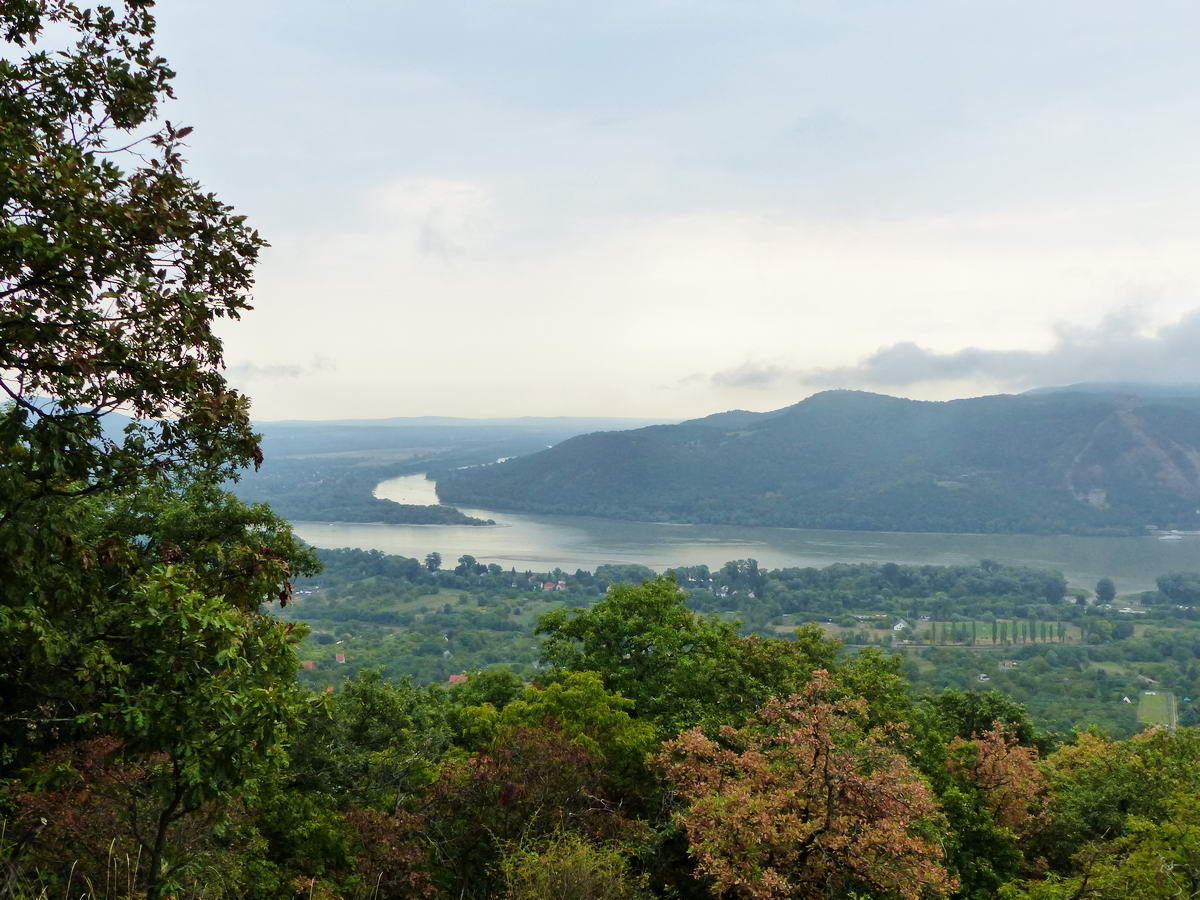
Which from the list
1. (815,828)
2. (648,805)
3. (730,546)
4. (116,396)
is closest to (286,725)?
(116,396)

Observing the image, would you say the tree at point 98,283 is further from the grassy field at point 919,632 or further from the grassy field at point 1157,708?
the grassy field at point 919,632

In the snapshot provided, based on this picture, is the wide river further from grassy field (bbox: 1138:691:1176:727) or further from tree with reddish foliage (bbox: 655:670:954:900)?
tree with reddish foliage (bbox: 655:670:954:900)

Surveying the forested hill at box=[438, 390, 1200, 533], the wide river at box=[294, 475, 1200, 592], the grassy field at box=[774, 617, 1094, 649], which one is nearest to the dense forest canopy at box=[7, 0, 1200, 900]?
the grassy field at box=[774, 617, 1094, 649]

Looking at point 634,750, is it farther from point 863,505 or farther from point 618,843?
point 863,505

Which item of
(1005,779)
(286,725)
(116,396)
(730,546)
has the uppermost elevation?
(116,396)

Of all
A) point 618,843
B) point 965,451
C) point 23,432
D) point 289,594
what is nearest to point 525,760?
point 618,843

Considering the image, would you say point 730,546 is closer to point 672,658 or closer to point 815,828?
point 672,658
